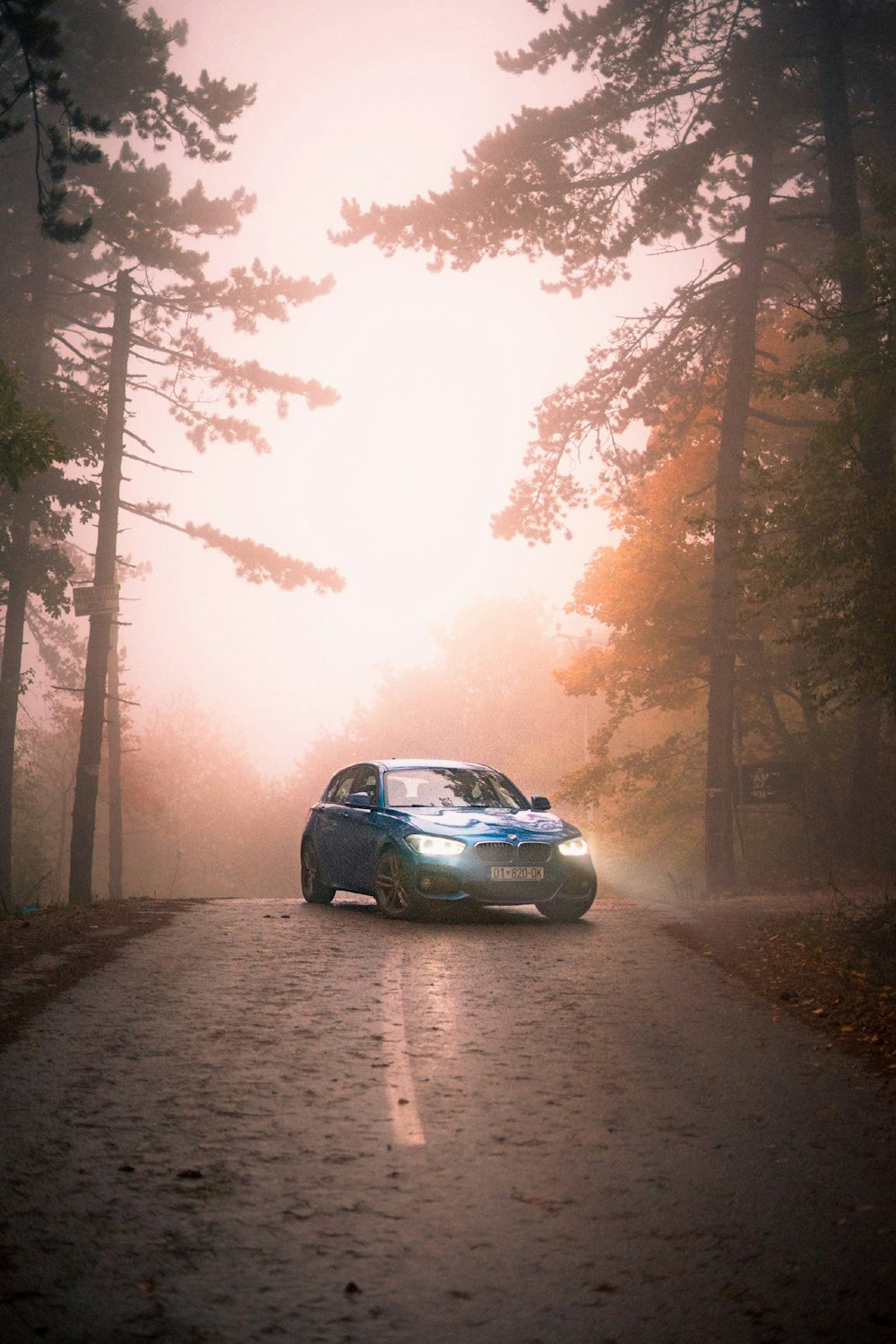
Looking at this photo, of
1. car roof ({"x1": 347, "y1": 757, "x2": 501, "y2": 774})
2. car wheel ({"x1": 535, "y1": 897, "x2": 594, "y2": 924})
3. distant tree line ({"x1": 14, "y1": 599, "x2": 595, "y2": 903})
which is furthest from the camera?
distant tree line ({"x1": 14, "y1": 599, "x2": 595, "y2": 903})

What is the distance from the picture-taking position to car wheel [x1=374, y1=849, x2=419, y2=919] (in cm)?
1273

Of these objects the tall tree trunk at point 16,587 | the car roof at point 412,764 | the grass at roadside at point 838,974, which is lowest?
the grass at roadside at point 838,974

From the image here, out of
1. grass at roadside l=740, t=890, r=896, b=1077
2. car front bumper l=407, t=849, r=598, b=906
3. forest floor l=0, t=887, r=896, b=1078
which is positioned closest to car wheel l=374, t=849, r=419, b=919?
car front bumper l=407, t=849, r=598, b=906

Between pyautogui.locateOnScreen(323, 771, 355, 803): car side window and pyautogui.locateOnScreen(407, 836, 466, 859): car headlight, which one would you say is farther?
pyautogui.locateOnScreen(323, 771, 355, 803): car side window

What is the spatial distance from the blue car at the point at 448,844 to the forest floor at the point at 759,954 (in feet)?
4.74

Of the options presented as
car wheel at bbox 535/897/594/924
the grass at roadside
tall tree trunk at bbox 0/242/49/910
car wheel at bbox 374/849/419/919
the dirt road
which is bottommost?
the dirt road

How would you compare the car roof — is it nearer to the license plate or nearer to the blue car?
the blue car

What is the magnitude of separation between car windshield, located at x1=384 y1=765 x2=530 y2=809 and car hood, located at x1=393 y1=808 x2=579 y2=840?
332 mm

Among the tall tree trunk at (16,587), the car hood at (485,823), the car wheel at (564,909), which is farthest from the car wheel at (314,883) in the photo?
the tall tree trunk at (16,587)

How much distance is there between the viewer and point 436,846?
12609 mm

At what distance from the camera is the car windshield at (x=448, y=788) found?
1398 cm

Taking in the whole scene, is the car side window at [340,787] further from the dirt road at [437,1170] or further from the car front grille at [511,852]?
the dirt road at [437,1170]

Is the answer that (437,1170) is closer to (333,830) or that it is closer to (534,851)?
(534,851)

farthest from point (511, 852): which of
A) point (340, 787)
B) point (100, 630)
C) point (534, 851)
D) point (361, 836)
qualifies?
point (100, 630)
